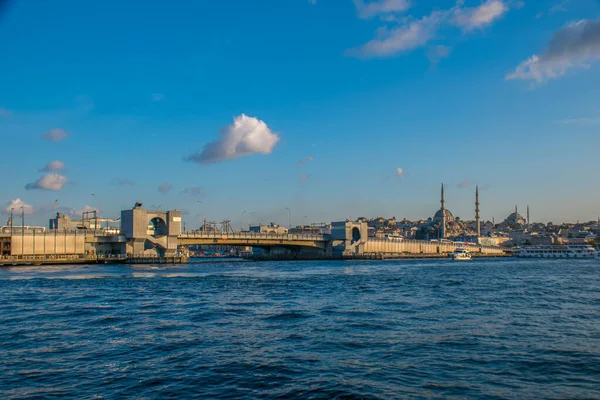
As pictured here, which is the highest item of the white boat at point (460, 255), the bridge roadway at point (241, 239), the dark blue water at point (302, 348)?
the bridge roadway at point (241, 239)

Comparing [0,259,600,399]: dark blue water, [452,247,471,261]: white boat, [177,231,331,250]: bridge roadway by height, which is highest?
[177,231,331,250]: bridge roadway

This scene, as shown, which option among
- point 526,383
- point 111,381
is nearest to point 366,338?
point 526,383

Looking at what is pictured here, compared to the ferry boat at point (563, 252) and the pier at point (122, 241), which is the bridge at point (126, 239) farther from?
the ferry boat at point (563, 252)

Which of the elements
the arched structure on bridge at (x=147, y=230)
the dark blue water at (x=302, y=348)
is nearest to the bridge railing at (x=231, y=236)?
the arched structure on bridge at (x=147, y=230)

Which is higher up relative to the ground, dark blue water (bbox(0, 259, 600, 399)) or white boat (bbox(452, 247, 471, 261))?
dark blue water (bbox(0, 259, 600, 399))

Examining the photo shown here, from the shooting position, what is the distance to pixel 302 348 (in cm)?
1930

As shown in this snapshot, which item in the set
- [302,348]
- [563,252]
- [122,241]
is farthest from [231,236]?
[563,252]

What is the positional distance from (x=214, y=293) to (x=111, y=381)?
2572 centimetres

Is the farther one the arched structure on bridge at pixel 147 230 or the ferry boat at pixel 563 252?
the ferry boat at pixel 563 252

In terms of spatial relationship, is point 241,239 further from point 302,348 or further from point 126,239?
point 302,348

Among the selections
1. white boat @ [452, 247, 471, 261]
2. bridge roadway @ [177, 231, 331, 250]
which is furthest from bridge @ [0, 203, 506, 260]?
white boat @ [452, 247, 471, 261]

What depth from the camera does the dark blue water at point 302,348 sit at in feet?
47.6

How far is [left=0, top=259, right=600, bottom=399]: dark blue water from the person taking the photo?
47.6 ft

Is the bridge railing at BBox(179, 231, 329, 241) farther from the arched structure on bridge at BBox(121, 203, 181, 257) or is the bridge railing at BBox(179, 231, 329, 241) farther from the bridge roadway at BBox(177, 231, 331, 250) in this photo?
the arched structure on bridge at BBox(121, 203, 181, 257)
